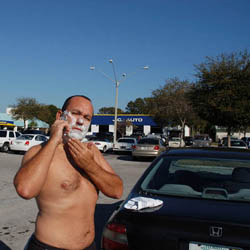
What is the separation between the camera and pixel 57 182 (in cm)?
193

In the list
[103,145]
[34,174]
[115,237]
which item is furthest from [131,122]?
[34,174]

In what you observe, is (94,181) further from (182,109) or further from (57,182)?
(182,109)

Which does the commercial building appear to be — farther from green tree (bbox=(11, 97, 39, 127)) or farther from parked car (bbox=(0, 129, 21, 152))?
parked car (bbox=(0, 129, 21, 152))

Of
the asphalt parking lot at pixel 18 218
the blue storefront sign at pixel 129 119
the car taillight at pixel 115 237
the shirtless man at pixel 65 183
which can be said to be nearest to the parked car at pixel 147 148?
the asphalt parking lot at pixel 18 218

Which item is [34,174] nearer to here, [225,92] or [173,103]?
[225,92]

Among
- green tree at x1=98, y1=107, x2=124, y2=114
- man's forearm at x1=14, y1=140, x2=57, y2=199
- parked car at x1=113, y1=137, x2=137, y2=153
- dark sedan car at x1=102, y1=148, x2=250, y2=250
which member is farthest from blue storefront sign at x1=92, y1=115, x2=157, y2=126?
man's forearm at x1=14, y1=140, x2=57, y2=199

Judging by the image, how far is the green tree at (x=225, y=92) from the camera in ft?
77.8

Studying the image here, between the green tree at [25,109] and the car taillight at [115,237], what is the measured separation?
55762 mm

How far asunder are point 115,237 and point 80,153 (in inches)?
38.3

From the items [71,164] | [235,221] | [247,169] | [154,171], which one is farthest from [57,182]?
[247,169]

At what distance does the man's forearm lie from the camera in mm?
1773

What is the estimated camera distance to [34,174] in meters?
1.78

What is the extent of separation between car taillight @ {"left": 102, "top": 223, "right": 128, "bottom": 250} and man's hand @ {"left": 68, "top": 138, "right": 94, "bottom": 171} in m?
0.84

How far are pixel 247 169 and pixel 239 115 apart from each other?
2132 centimetres
